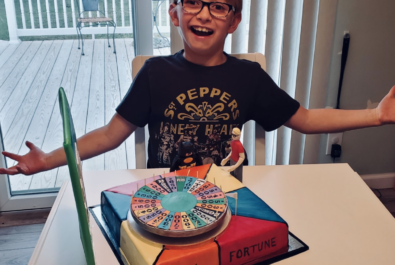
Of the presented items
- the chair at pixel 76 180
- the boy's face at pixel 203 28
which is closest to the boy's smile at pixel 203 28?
the boy's face at pixel 203 28

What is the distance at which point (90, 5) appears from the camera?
2.15 meters

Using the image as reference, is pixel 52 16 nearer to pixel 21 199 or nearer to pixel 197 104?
pixel 21 199

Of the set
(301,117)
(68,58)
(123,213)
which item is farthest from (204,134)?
(68,58)

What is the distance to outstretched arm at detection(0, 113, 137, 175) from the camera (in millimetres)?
916

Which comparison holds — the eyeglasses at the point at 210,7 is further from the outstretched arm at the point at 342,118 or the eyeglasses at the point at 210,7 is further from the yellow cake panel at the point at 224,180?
the yellow cake panel at the point at 224,180

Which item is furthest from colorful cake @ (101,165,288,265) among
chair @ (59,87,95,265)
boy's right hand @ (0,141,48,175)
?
boy's right hand @ (0,141,48,175)

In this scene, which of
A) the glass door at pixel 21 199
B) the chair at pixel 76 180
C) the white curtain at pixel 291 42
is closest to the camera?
the chair at pixel 76 180

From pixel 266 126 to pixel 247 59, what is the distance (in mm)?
237

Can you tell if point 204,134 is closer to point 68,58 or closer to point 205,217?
point 205,217

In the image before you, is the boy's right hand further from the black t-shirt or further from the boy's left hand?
the boy's left hand

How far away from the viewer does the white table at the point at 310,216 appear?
681 millimetres

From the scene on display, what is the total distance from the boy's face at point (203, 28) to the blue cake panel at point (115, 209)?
0.54m

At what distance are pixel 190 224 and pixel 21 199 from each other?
167cm

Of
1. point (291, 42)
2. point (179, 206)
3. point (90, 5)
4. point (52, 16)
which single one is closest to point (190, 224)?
point (179, 206)
